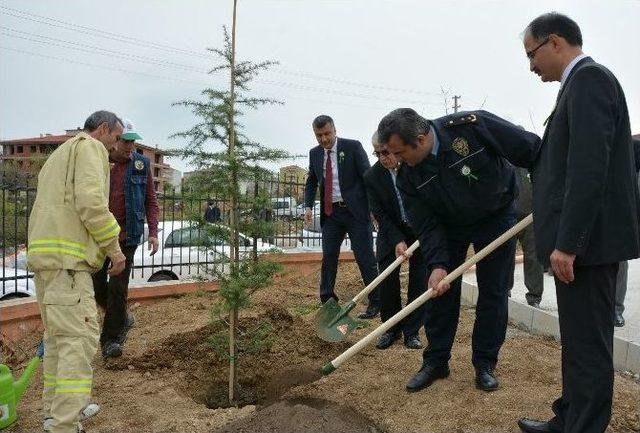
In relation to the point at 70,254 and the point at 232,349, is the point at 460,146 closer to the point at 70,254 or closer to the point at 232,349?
the point at 232,349

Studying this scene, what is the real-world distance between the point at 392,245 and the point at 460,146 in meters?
1.58

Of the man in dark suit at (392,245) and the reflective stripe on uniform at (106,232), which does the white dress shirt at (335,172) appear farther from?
the reflective stripe on uniform at (106,232)

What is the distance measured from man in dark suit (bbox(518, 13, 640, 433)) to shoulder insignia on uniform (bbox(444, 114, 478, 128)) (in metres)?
0.71

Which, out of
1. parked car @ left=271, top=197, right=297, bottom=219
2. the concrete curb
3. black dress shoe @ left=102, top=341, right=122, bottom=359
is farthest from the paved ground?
black dress shoe @ left=102, top=341, right=122, bottom=359

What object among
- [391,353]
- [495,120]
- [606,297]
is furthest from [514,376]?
[495,120]

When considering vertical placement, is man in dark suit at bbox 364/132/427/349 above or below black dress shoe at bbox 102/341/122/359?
above

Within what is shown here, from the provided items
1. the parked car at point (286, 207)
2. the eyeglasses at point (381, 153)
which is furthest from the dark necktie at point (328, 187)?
the parked car at point (286, 207)

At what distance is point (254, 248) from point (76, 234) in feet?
4.35

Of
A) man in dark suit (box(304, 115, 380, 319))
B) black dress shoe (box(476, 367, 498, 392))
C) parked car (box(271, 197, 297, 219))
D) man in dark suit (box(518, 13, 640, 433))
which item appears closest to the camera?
man in dark suit (box(518, 13, 640, 433))

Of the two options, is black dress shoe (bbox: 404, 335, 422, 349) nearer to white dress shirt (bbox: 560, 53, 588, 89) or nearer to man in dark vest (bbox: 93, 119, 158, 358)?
man in dark vest (bbox: 93, 119, 158, 358)

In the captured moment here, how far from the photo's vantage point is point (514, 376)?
11.7 feet

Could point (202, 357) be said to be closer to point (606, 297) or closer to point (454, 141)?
point (454, 141)

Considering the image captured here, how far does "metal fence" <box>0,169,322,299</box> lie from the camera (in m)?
3.73

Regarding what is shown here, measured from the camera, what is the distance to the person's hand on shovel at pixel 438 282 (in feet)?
10.2
